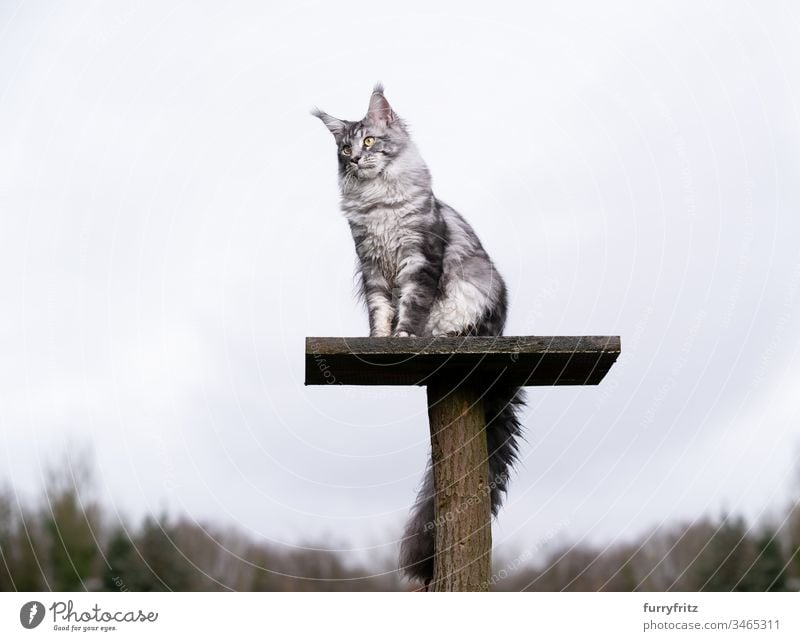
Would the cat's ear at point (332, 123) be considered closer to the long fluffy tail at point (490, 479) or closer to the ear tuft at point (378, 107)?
the ear tuft at point (378, 107)

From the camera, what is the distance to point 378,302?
4.92m

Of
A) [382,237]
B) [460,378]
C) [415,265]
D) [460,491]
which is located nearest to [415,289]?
[415,265]

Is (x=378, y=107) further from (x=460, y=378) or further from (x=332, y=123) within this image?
(x=460, y=378)

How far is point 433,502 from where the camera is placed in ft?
15.3

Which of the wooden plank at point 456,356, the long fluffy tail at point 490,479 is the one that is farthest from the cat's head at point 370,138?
the long fluffy tail at point 490,479

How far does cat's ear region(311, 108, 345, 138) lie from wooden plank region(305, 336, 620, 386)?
1524mm

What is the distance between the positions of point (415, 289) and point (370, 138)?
3.10 feet

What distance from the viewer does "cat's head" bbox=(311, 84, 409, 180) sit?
502cm

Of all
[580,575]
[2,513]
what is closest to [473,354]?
[580,575]

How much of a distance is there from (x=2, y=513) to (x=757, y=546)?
9.16 metres

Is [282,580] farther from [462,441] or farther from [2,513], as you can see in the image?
[462,441]

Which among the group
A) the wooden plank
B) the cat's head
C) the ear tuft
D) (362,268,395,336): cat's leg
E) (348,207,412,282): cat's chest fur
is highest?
the ear tuft

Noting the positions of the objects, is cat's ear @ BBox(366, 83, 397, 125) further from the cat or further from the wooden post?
the wooden post

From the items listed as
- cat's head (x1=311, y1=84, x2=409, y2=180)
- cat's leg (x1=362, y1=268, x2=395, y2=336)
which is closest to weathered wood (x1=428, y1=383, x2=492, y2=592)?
cat's leg (x1=362, y1=268, x2=395, y2=336)
